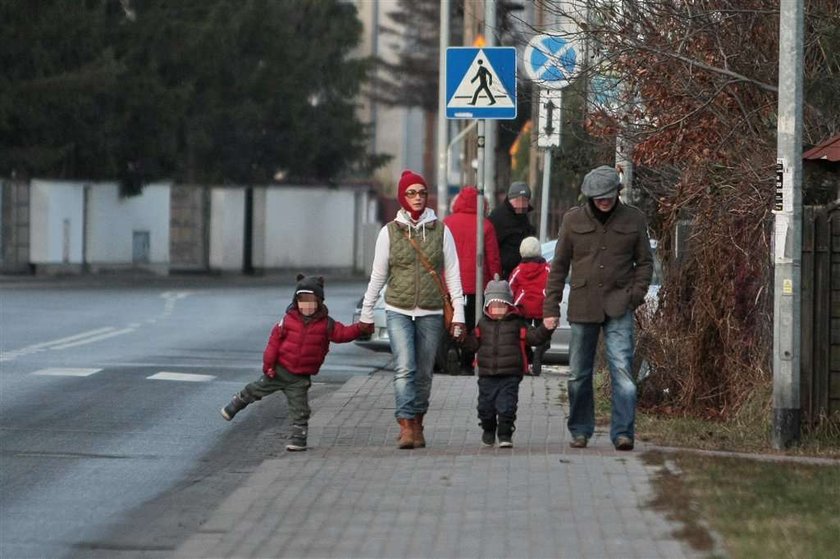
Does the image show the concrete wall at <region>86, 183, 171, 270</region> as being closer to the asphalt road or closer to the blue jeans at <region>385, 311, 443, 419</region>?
the asphalt road

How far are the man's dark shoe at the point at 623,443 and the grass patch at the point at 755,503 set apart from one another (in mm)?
381

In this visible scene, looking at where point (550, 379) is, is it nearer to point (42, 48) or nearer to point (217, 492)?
point (217, 492)

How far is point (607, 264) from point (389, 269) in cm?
141

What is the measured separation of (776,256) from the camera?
10.7 meters

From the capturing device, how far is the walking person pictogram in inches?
596

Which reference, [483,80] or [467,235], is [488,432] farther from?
[467,235]

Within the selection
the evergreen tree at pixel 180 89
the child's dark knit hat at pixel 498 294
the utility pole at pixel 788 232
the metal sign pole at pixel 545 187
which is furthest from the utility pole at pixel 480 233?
the evergreen tree at pixel 180 89

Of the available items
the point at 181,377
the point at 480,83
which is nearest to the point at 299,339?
the point at 480,83

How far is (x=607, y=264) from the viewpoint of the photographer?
1076 cm

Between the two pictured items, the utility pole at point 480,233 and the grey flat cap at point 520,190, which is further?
the grey flat cap at point 520,190

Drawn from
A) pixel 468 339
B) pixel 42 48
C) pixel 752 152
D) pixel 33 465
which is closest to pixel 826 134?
pixel 752 152

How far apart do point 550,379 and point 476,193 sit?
1.74m

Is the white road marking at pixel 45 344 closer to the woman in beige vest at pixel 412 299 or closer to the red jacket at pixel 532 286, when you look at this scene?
the red jacket at pixel 532 286

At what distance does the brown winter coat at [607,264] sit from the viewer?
424 inches
